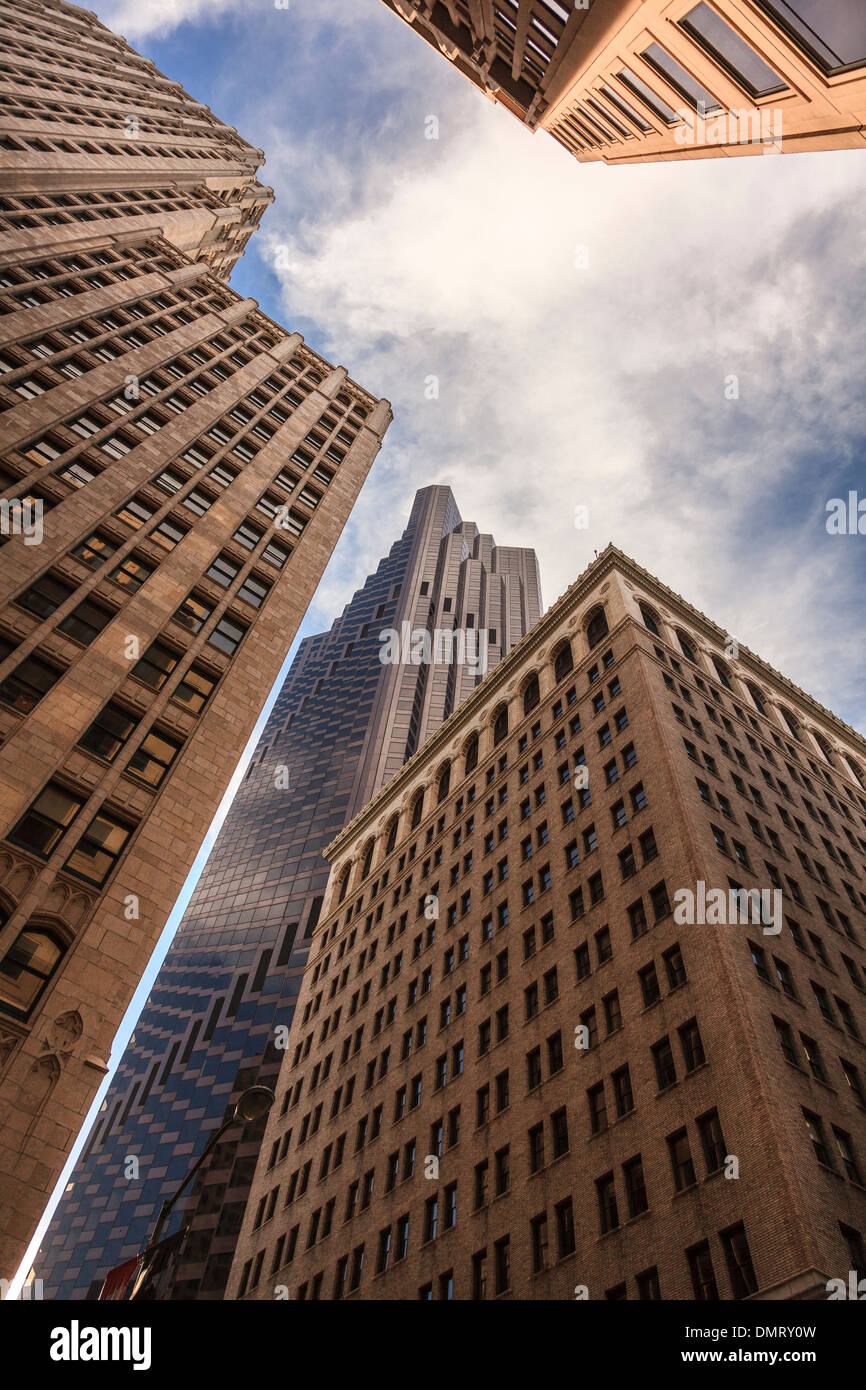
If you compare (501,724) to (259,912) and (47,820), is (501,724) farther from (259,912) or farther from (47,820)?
(259,912)

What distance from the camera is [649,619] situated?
5606cm

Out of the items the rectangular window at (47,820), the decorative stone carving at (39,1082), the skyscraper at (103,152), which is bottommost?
the decorative stone carving at (39,1082)

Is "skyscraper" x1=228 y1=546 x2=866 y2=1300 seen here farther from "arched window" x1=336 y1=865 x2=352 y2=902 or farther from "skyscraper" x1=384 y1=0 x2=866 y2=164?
"skyscraper" x1=384 y1=0 x2=866 y2=164

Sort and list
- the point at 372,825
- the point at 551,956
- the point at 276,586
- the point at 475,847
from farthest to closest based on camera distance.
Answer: the point at 372,825, the point at 475,847, the point at 551,956, the point at 276,586

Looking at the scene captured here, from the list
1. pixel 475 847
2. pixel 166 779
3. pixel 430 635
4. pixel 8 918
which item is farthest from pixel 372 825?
pixel 430 635

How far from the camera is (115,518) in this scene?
27297 mm

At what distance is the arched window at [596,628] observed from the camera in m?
55.7

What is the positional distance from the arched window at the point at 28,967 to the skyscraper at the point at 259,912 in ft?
143

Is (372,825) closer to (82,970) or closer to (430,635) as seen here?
(82,970)

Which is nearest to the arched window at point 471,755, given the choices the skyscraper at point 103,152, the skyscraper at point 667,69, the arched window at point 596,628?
the arched window at point 596,628

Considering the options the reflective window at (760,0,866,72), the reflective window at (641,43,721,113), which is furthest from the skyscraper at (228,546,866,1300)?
the reflective window at (760,0,866,72)

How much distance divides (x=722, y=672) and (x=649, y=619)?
686 centimetres

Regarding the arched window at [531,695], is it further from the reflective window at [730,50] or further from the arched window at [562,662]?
the reflective window at [730,50]

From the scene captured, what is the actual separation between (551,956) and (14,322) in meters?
35.0
